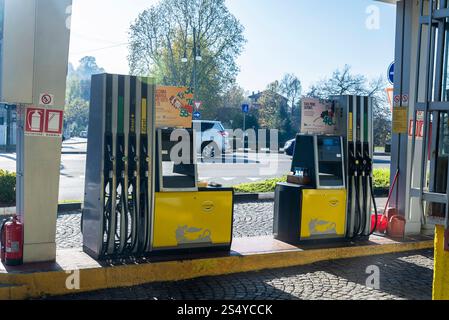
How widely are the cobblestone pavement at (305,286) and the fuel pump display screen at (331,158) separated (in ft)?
3.59

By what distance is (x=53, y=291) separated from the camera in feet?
16.3

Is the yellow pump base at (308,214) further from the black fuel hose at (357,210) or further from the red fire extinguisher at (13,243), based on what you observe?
the red fire extinguisher at (13,243)

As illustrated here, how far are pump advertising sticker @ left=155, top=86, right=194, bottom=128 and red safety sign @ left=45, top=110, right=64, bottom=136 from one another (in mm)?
1113

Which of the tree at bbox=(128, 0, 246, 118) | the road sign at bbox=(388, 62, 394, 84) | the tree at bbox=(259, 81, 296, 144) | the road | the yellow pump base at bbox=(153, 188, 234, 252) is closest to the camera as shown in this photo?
the yellow pump base at bbox=(153, 188, 234, 252)

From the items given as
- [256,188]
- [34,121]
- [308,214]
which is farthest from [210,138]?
[34,121]

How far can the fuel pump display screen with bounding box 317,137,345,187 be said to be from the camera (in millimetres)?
6812

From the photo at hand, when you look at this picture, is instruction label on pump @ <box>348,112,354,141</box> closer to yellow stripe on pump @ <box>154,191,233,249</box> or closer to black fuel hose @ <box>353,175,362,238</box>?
black fuel hose @ <box>353,175,362,238</box>

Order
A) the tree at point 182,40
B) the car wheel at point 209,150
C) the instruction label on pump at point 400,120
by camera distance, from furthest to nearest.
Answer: the tree at point 182,40
the car wheel at point 209,150
the instruction label on pump at point 400,120

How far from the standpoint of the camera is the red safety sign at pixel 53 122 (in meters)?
5.20

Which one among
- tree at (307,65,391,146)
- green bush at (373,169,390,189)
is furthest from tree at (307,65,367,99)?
green bush at (373,169,390,189)

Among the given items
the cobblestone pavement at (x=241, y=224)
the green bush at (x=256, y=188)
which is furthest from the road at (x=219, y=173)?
→ the cobblestone pavement at (x=241, y=224)

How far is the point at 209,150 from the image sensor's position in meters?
24.1

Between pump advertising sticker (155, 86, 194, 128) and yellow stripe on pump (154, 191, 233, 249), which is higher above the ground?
pump advertising sticker (155, 86, 194, 128)

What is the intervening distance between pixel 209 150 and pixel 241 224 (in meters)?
15.6
